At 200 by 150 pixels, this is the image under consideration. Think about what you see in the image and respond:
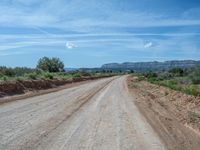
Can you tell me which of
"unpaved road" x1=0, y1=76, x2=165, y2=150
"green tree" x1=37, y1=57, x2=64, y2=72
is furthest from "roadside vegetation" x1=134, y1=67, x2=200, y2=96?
"green tree" x1=37, y1=57, x2=64, y2=72

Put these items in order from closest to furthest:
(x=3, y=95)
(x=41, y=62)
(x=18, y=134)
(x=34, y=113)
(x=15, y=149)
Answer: (x=15, y=149) → (x=18, y=134) → (x=34, y=113) → (x=3, y=95) → (x=41, y=62)

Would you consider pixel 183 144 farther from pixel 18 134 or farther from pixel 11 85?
pixel 11 85

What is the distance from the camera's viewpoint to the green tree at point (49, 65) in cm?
12350

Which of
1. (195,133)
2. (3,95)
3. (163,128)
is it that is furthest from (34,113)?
(3,95)

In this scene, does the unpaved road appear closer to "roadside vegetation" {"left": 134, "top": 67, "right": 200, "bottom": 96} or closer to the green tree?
"roadside vegetation" {"left": 134, "top": 67, "right": 200, "bottom": 96}

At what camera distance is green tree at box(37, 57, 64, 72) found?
405ft

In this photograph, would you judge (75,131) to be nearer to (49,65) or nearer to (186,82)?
(186,82)

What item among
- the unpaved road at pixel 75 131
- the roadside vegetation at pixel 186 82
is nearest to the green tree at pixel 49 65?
the roadside vegetation at pixel 186 82

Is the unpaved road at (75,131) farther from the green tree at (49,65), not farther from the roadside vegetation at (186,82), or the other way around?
the green tree at (49,65)

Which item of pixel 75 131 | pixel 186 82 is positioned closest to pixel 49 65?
pixel 186 82

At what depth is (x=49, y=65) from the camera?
12506 centimetres

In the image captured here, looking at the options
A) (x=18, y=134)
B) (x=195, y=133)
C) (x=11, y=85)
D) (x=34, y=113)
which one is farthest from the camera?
(x=11, y=85)

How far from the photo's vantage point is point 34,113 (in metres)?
16.0

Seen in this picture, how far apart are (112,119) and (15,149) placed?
6.12 meters
